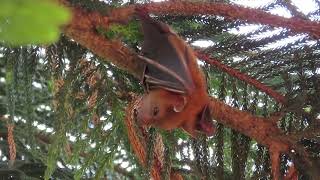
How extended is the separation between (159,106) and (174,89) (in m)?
0.06

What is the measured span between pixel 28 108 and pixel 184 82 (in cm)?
88

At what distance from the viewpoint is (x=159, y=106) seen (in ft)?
3.99

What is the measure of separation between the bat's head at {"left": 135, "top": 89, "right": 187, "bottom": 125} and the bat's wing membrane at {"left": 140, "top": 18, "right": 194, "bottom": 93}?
0.02 metres

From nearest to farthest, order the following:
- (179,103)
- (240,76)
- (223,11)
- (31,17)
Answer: (31,17) < (179,103) < (223,11) < (240,76)

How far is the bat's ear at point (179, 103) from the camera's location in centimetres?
118

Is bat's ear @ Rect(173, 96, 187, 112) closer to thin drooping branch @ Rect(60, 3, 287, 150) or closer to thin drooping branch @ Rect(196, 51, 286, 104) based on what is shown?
thin drooping branch @ Rect(60, 3, 287, 150)

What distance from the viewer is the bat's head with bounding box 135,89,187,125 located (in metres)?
1.20

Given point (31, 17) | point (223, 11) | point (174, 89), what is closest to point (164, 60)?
point (174, 89)

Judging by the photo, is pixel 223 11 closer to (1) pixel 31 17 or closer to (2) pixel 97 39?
(2) pixel 97 39

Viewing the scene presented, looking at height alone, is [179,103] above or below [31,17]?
above

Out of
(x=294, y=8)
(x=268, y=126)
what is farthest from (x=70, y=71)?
(x=294, y=8)

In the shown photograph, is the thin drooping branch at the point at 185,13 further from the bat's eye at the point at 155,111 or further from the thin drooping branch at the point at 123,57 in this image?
the bat's eye at the point at 155,111

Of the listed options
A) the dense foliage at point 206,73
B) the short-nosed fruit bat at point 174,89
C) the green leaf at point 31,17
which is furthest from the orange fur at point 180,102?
the green leaf at point 31,17

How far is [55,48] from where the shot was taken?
1.76 meters
